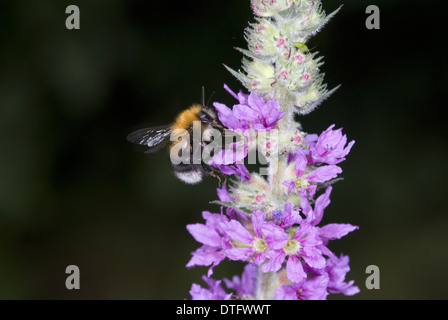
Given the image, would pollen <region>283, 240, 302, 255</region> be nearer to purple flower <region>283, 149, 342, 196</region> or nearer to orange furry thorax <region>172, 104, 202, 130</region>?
purple flower <region>283, 149, 342, 196</region>

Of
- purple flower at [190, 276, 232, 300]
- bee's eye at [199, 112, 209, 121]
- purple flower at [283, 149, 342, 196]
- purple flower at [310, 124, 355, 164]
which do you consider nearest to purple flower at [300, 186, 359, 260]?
purple flower at [283, 149, 342, 196]

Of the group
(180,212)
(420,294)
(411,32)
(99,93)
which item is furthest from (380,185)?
(99,93)

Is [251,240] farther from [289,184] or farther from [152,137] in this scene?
[152,137]

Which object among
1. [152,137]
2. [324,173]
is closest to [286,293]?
[324,173]

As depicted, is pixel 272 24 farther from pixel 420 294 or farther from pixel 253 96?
pixel 420 294

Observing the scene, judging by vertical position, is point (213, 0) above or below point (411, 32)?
above
